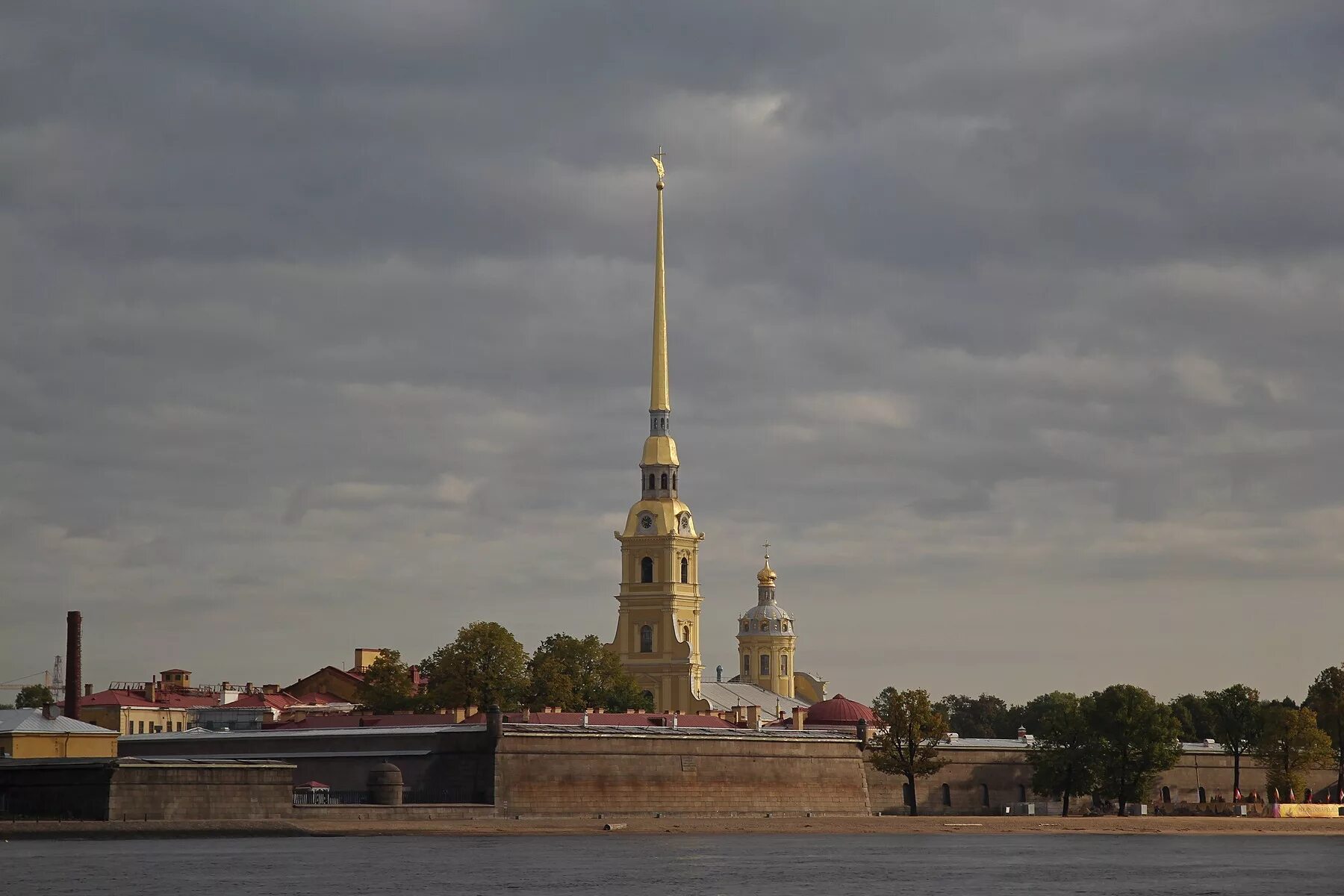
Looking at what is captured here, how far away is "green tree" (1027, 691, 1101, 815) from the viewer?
4373 inches

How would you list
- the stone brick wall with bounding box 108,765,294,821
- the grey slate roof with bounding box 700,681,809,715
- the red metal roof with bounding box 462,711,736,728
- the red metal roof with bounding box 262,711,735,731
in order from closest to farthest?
1. the stone brick wall with bounding box 108,765,294,821
2. the red metal roof with bounding box 462,711,736,728
3. the red metal roof with bounding box 262,711,735,731
4. the grey slate roof with bounding box 700,681,809,715

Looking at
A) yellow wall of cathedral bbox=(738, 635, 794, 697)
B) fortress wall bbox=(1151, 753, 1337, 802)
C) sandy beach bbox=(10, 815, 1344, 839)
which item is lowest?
sandy beach bbox=(10, 815, 1344, 839)

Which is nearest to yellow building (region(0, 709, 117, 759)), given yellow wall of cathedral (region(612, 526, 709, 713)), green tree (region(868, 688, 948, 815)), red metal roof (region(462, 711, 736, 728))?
red metal roof (region(462, 711, 736, 728))

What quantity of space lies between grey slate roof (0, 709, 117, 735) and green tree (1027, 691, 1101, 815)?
45.8 m

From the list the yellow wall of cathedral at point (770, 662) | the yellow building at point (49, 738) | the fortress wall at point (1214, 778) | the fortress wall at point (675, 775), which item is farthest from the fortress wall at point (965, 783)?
the yellow wall of cathedral at point (770, 662)

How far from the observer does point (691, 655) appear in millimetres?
152500

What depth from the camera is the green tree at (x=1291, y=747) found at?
118312 mm

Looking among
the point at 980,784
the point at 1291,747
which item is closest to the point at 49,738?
the point at 980,784

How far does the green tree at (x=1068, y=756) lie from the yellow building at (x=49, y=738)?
45.4 m

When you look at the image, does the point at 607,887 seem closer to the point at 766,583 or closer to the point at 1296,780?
the point at 1296,780

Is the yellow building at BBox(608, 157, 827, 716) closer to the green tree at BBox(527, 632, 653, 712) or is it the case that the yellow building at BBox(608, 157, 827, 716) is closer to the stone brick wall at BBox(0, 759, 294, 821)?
the green tree at BBox(527, 632, 653, 712)

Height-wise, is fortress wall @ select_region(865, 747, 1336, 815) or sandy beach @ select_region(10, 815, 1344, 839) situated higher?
fortress wall @ select_region(865, 747, 1336, 815)

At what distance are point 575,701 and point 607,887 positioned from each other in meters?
60.8

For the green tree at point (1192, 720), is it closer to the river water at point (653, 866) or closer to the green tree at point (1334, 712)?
the green tree at point (1334, 712)
